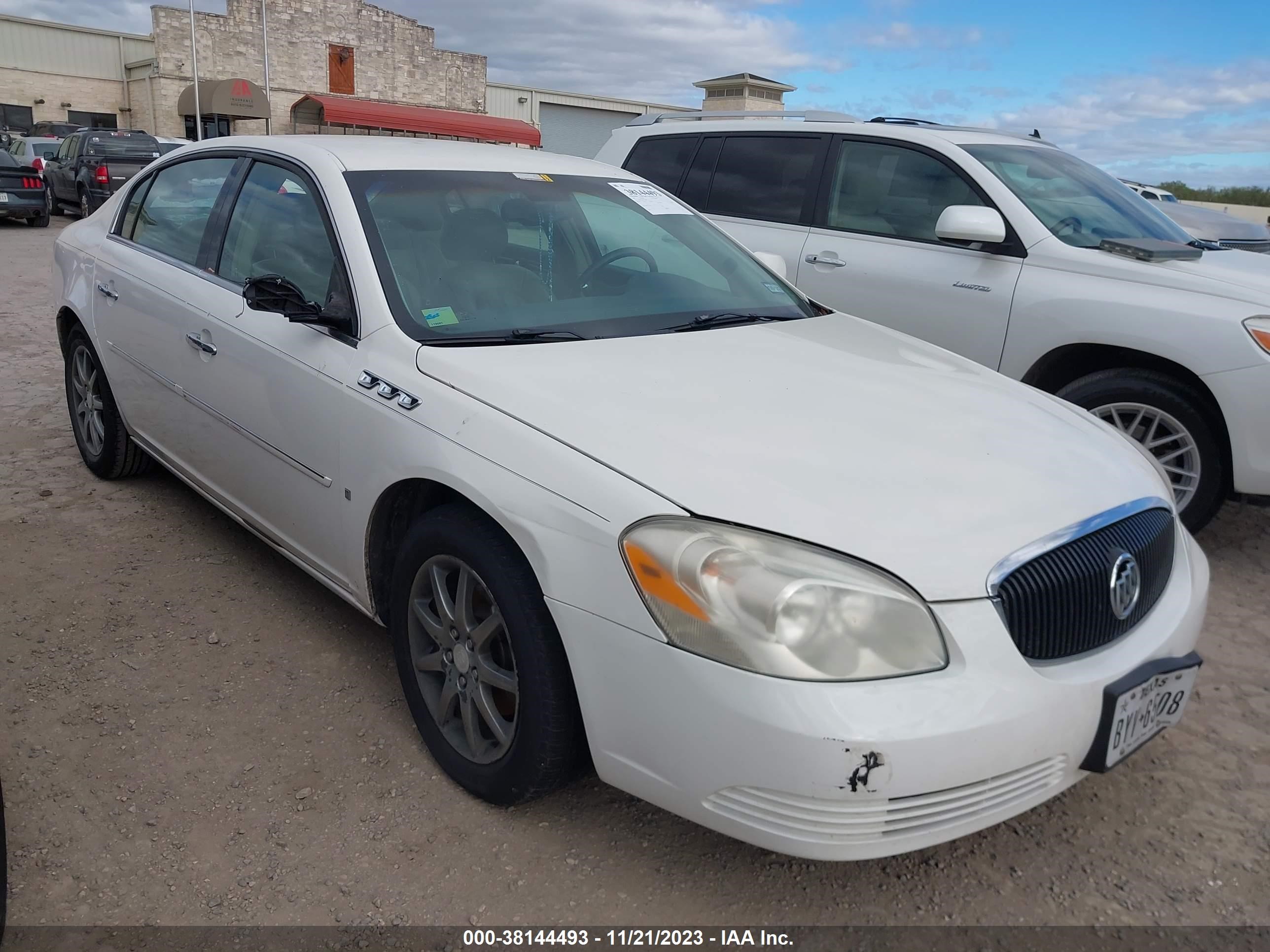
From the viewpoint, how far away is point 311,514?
3080 millimetres

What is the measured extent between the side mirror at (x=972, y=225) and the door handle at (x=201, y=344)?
3.23 m

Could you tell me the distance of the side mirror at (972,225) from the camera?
15.2ft

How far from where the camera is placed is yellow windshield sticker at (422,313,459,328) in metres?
2.82

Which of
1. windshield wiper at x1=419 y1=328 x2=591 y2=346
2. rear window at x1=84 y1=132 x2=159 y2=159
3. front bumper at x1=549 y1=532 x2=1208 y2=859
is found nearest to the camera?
front bumper at x1=549 y1=532 x2=1208 y2=859

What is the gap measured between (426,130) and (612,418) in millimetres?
42170

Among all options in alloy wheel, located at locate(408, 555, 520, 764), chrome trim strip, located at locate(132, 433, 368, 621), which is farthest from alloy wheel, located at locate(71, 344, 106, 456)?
alloy wheel, located at locate(408, 555, 520, 764)

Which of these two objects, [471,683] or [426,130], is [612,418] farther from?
[426,130]

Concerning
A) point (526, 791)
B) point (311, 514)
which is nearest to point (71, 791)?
point (311, 514)

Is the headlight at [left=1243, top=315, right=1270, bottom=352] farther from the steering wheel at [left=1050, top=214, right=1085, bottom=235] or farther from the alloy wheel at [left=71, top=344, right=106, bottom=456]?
the alloy wheel at [left=71, top=344, right=106, bottom=456]

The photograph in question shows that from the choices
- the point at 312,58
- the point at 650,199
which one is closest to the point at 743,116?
the point at 650,199

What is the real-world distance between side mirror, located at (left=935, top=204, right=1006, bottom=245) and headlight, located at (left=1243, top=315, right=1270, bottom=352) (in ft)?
3.60

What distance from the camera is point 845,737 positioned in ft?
6.08

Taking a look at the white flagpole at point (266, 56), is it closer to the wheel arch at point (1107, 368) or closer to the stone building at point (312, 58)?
the stone building at point (312, 58)

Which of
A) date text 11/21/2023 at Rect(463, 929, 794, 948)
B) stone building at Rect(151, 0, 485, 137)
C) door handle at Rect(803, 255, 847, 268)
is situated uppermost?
stone building at Rect(151, 0, 485, 137)
